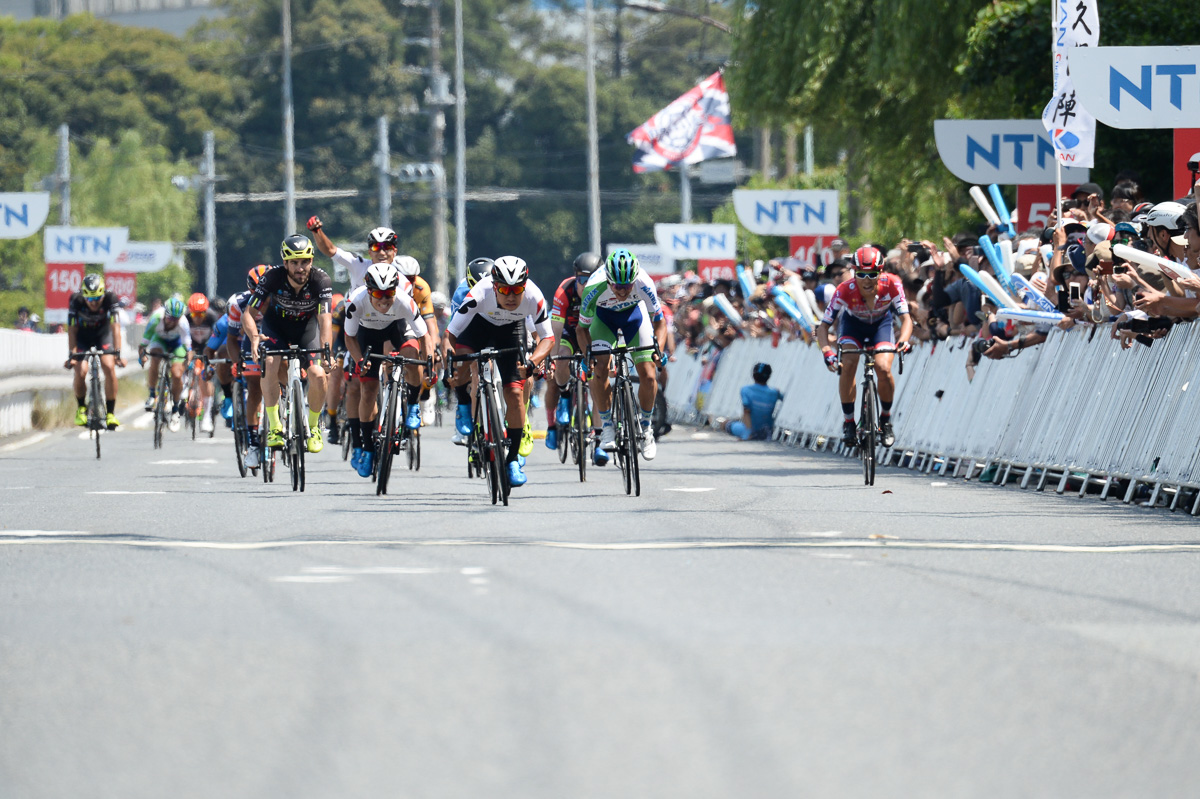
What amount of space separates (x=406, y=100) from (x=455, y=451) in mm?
73370

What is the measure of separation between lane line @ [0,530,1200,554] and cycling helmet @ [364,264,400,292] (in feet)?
13.3

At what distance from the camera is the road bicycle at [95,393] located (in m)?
21.4

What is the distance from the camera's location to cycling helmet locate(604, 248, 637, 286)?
51.6 feet

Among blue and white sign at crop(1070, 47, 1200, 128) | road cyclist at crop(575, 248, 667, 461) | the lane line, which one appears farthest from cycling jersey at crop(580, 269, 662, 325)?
the lane line

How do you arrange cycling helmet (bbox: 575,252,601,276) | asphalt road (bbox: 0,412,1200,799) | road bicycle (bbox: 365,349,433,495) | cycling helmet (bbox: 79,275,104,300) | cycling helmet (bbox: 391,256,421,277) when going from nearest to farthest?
asphalt road (bbox: 0,412,1200,799) → road bicycle (bbox: 365,349,433,495) → cycling helmet (bbox: 575,252,601,276) → cycling helmet (bbox: 391,256,421,277) → cycling helmet (bbox: 79,275,104,300)

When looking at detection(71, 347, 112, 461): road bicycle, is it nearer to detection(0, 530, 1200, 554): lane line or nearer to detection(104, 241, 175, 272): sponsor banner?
detection(0, 530, 1200, 554): lane line

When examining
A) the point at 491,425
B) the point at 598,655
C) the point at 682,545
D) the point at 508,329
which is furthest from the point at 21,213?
the point at 598,655

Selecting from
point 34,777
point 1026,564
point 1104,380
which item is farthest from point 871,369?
point 34,777

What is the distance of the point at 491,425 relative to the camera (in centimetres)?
1360

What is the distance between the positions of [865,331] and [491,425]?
4.35 m

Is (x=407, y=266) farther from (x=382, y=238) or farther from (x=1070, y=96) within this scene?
(x=1070, y=96)

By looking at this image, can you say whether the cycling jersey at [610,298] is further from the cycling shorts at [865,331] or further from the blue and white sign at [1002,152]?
the blue and white sign at [1002,152]

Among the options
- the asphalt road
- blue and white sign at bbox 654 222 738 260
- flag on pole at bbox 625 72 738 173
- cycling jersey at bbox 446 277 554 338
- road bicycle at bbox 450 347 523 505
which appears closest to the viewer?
the asphalt road

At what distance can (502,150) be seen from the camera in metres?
97.0
